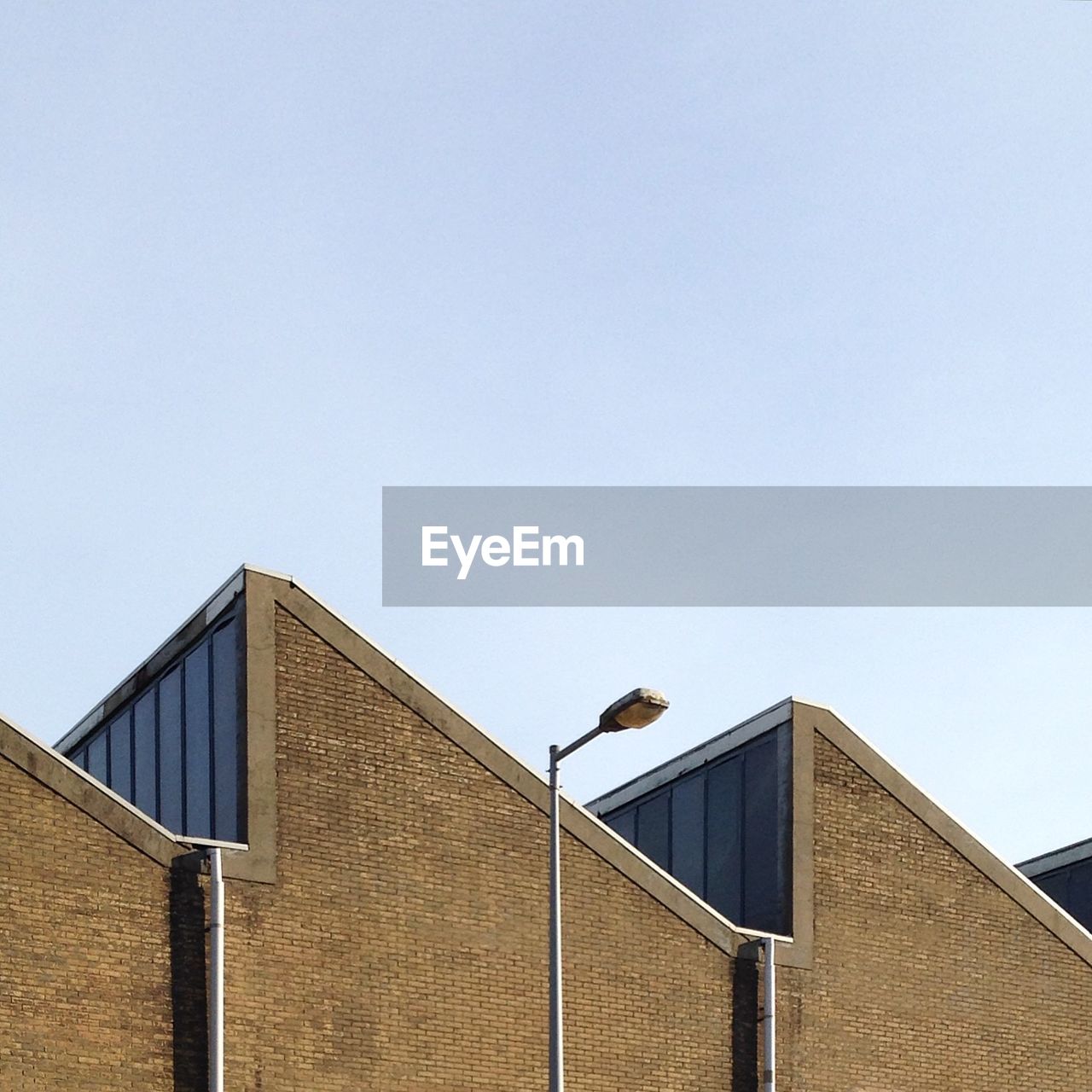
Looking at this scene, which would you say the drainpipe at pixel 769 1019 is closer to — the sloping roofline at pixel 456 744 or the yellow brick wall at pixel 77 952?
the sloping roofline at pixel 456 744

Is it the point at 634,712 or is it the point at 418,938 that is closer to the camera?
the point at 634,712

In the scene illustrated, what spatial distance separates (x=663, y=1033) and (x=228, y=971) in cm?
720

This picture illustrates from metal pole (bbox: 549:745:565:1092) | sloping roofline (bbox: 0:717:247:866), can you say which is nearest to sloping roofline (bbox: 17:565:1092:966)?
sloping roofline (bbox: 0:717:247:866)

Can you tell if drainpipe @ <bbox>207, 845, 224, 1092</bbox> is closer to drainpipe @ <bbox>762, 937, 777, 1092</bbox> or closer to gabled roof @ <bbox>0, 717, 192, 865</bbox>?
gabled roof @ <bbox>0, 717, 192, 865</bbox>

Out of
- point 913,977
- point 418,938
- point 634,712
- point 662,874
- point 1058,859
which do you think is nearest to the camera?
point 634,712

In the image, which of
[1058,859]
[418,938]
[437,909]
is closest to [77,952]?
[418,938]

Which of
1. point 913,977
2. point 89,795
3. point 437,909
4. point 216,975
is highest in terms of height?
point 89,795

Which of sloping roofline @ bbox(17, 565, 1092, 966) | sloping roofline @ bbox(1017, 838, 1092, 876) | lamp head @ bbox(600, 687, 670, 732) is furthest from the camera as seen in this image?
sloping roofline @ bbox(1017, 838, 1092, 876)

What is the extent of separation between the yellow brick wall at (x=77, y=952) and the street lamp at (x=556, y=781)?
5.09 metres

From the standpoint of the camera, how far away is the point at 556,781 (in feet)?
75.0

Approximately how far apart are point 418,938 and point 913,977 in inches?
369

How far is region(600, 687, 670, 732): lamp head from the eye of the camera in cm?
2141

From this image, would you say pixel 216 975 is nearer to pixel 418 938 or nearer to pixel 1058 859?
pixel 418 938

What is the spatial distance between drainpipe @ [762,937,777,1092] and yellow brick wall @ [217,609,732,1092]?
65cm
